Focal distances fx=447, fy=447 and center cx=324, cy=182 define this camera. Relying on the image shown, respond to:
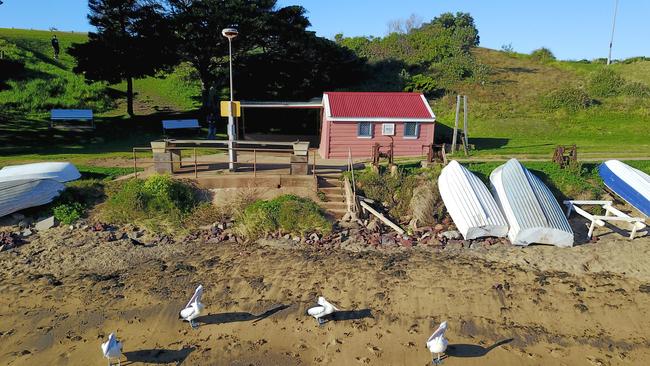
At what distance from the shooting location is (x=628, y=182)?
49.8 feet

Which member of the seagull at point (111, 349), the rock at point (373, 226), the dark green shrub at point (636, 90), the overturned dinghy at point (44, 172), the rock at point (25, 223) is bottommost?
the seagull at point (111, 349)

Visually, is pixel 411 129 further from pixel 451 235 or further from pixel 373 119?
pixel 451 235

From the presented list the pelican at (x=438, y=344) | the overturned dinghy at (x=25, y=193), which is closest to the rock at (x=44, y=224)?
the overturned dinghy at (x=25, y=193)

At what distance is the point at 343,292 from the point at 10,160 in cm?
1532

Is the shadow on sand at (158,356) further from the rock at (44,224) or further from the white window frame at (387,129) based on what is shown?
the white window frame at (387,129)

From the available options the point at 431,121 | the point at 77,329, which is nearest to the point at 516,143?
the point at 431,121

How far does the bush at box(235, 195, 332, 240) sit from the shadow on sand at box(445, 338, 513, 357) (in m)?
5.73

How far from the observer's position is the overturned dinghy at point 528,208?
12.5 m

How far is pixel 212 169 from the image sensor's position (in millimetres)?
16344

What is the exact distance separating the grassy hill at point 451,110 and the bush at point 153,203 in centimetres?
634

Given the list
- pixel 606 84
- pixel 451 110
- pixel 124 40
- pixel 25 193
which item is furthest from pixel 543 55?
pixel 25 193

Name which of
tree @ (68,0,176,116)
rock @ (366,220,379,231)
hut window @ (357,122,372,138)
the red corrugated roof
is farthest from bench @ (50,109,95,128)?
rock @ (366,220,379,231)

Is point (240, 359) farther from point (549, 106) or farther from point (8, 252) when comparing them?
point (549, 106)

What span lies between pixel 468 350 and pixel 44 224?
40.1 ft
